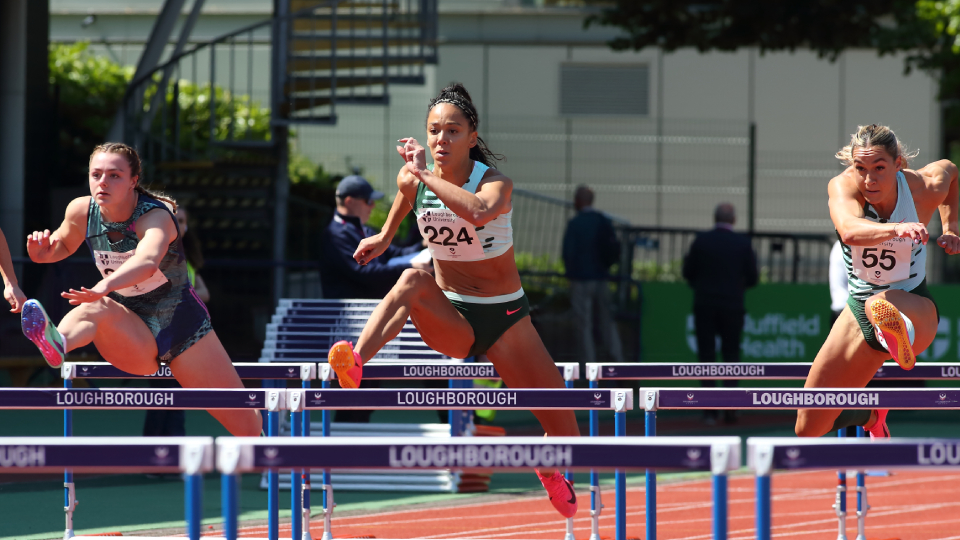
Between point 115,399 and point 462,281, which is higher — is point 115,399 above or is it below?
below

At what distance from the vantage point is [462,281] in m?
4.91

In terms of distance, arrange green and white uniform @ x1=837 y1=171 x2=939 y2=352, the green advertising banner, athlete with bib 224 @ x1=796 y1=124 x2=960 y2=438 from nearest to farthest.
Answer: athlete with bib 224 @ x1=796 y1=124 x2=960 y2=438 → green and white uniform @ x1=837 y1=171 x2=939 y2=352 → the green advertising banner

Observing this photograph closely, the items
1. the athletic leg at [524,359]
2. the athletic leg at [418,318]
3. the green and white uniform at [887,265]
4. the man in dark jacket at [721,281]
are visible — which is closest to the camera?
the athletic leg at [418,318]

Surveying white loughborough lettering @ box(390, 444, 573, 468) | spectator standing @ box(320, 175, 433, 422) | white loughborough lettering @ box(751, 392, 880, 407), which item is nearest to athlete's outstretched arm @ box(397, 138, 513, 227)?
white loughborough lettering @ box(751, 392, 880, 407)

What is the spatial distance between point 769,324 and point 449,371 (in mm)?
6925

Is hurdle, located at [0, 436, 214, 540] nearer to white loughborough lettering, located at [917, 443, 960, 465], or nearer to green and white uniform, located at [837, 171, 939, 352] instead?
white loughborough lettering, located at [917, 443, 960, 465]

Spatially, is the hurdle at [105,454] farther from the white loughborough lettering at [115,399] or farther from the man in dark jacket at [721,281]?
the man in dark jacket at [721,281]

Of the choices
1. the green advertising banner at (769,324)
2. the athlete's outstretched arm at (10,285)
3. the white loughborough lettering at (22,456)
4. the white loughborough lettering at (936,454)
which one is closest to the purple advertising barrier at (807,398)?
the white loughborough lettering at (936,454)

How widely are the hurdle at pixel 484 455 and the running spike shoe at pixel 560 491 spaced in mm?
2103

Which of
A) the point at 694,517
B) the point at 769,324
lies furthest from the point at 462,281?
the point at 769,324

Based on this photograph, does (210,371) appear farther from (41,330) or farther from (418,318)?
(418,318)

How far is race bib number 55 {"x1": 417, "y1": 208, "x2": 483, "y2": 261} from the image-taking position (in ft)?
15.5

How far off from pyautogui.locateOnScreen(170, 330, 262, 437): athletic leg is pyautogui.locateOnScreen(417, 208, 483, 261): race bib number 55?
1.09m

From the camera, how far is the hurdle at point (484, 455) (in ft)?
9.47
